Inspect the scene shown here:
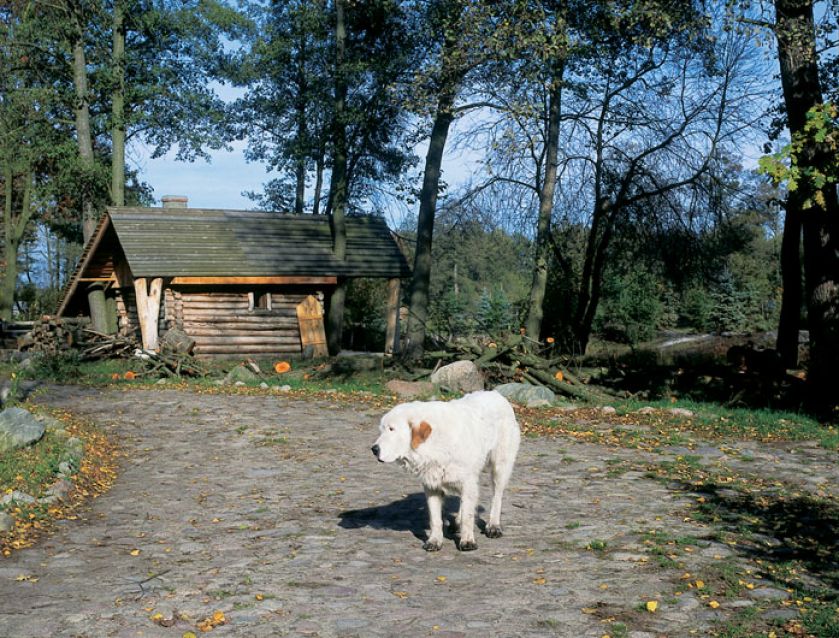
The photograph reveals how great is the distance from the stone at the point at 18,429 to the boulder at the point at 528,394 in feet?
29.9

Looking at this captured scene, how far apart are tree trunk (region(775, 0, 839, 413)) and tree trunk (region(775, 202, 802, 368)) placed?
3.79 m

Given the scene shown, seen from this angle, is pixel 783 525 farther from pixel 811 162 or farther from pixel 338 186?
pixel 338 186

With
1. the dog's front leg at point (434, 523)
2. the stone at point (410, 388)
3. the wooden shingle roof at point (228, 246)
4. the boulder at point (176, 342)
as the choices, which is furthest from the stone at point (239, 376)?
the dog's front leg at point (434, 523)

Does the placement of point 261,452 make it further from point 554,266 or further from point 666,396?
point 554,266

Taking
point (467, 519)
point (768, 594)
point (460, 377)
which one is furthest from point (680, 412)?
point (768, 594)

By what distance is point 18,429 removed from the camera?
38.1ft

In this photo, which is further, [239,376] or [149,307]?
[149,307]

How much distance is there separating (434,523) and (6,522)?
12.9ft

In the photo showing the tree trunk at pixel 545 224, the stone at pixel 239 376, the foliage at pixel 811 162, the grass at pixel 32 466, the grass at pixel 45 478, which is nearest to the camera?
the grass at pixel 45 478

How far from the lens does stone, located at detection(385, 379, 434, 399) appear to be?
18.9m

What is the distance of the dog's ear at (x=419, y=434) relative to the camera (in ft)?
24.5

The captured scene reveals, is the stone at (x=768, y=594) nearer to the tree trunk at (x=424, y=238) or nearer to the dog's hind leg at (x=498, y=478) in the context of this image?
the dog's hind leg at (x=498, y=478)

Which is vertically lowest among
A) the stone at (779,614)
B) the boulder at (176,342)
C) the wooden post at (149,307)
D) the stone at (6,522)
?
the stone at (6,522)

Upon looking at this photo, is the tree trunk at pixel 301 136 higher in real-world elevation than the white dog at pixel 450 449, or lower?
higher
